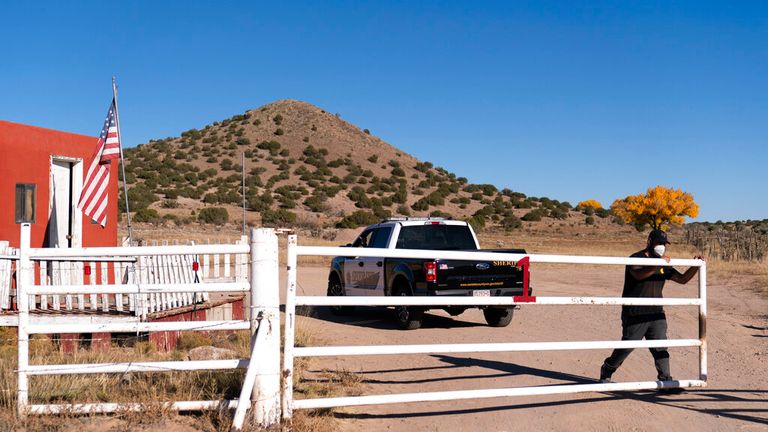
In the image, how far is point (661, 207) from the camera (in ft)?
185

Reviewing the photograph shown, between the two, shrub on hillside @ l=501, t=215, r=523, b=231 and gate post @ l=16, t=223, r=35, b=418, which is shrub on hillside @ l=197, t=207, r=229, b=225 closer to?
shrub on hillside @ l=501, t=215, r=523, b=231

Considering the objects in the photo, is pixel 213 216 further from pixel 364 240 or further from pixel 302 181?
pixel 364 240

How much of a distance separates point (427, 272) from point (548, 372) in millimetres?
3554

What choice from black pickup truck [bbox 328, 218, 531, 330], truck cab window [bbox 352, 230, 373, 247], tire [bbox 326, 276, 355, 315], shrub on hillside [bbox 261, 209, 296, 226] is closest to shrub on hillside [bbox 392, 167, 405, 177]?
shrub on hillside [bbox 261, 209, 296, 226]

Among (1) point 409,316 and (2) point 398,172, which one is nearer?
(1) point 409,316

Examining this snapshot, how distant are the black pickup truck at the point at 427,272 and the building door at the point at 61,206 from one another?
5955 mm

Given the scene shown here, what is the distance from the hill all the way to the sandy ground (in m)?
37.6

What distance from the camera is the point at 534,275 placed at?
2823 cm

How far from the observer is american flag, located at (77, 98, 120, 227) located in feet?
47.1

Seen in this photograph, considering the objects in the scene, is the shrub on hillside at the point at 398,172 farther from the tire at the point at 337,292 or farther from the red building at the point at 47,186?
the tire at the point at 337,292

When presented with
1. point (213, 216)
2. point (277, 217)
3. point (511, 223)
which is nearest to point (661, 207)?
point (511, 223)

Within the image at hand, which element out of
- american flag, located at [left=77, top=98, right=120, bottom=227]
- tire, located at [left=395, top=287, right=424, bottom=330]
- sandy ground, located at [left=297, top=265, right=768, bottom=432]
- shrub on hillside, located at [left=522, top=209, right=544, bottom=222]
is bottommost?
sandy ground, located at [left=297, top=265, right=768, bottom=432]

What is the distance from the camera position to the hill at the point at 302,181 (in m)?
58.3

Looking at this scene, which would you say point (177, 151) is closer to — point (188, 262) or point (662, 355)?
point (188, 262)
